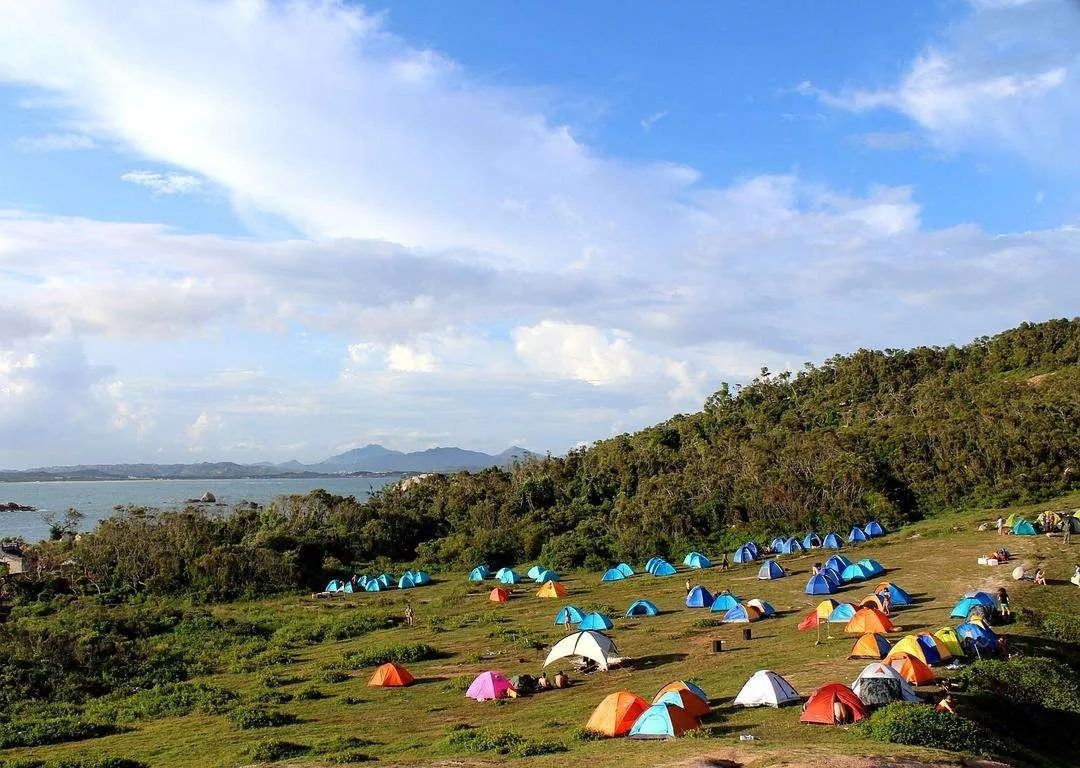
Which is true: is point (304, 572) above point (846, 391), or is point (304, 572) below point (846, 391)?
below

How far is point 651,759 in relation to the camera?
1251 centimetres

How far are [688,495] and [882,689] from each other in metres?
39.4

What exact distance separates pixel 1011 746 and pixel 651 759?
20.4 ft

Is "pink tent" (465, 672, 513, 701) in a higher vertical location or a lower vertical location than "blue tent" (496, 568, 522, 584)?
higher

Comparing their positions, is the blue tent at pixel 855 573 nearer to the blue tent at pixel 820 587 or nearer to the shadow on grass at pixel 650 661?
the blue tent at pixel 820 587

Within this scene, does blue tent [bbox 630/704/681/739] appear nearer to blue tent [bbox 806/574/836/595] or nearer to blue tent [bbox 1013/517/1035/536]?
blue tent [bbox 806/574/836/595]

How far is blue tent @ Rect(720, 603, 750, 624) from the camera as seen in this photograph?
27.1m

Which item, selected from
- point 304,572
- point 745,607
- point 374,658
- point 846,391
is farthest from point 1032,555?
point 846,391

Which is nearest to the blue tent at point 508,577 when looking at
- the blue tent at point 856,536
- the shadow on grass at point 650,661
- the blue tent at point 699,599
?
the blue tent at point 699,599

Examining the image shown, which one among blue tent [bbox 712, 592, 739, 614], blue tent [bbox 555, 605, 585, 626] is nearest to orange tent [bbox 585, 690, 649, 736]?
blue tent [bbox 555, 605, 585, 626]

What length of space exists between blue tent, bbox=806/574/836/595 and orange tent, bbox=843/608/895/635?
8.42 meters

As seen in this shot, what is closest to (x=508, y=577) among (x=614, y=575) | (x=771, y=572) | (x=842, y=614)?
(x=614, y=575)

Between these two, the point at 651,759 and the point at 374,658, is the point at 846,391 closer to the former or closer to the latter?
the point at 374,658

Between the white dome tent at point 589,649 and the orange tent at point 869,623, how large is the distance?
22.2 ft
